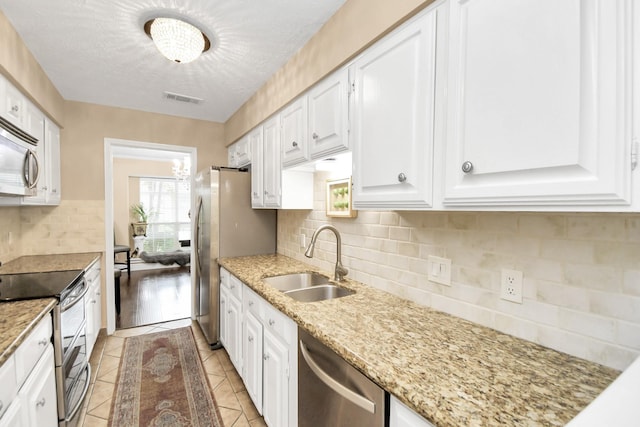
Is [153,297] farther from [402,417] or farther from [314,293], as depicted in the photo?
[402,417]

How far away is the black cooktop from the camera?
1.58 meters

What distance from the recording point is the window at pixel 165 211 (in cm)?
684

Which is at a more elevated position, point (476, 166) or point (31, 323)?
point (476, 166)

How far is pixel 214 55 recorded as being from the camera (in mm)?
2072

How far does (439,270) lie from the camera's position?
1370 millimetres

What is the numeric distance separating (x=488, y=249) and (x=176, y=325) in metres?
3.40

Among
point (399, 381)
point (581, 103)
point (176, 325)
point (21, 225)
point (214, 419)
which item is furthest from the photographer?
point (176, 325)

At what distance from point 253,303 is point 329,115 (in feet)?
4.10

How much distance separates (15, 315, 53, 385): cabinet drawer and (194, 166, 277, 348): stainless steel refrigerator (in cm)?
131

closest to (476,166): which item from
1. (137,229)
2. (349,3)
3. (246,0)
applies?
(349,3)

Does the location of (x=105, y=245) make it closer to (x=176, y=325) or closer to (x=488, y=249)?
(x=176, y=325)

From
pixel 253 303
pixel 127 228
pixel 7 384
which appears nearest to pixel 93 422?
pixel 7 384

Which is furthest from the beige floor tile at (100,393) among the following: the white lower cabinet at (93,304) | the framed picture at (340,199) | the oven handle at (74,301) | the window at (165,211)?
the window at (165,211)

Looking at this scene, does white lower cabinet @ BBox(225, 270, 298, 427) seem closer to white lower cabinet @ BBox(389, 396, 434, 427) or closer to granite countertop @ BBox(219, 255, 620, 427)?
granite countertop @ BBox(219, 255, 620, 427)
